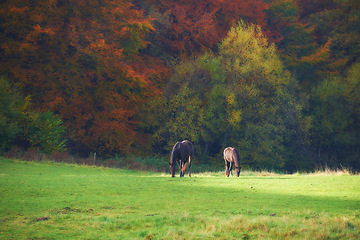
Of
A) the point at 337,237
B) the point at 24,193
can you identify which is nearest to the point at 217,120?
the point at 24,193

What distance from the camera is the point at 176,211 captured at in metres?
11.0

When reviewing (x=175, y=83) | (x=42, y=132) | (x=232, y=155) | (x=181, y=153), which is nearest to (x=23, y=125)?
(x=42, y=132)

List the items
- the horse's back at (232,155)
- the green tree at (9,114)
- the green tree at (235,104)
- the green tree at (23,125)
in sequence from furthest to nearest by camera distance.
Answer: the green tree at (235,104) → the green tree at (23,125) → the green tree at (9,114) → the horse's back at (232,155)

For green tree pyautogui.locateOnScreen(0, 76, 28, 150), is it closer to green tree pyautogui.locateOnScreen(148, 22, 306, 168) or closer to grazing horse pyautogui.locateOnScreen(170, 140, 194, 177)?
grazing horse pyautogui.locateOnScreen(170, 140, 194, 177)

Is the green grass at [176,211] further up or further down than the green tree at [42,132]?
further down

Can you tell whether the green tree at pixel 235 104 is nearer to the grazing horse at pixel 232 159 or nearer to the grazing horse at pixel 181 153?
the grazing horse at pixel 232 159

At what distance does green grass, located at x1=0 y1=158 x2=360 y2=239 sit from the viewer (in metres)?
8.88

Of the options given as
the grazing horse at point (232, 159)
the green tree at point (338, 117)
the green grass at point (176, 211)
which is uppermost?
the green tree at point (338, 117)

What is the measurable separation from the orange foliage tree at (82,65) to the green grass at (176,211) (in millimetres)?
19405

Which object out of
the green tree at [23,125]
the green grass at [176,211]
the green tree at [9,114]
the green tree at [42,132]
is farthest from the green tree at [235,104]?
the green grass at [176,211]

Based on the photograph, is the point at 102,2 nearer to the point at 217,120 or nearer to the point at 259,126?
the point at 217,120

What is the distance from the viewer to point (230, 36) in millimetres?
40719

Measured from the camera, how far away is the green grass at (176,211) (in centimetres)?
888

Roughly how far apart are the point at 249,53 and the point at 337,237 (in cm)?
3232
